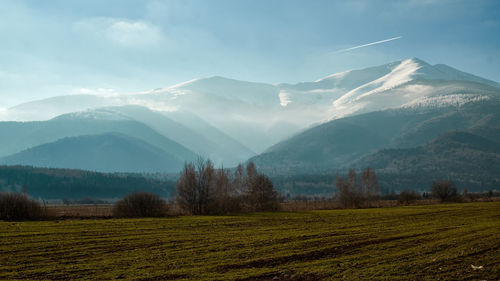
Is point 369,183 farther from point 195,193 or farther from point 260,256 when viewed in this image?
point 260,256

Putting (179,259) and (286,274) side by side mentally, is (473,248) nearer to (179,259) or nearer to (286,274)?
(286,274)

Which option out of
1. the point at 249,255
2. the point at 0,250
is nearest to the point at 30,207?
the point at 0,250

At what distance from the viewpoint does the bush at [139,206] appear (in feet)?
251

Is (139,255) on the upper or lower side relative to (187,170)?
lower

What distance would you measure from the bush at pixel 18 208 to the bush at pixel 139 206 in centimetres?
1245

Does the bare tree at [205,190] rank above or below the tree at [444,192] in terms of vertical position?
above

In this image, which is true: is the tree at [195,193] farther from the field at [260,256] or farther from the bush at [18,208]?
the field at [260,256]

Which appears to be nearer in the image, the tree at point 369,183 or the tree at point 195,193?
the tree at point 195,193

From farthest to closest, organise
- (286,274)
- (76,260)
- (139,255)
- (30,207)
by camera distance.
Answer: (30,207) < (139,255) < (76,260) < (286,274)

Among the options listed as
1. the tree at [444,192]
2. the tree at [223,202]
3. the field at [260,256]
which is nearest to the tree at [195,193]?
the tree at [223,202]

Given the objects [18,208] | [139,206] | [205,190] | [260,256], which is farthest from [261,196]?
[260,256]

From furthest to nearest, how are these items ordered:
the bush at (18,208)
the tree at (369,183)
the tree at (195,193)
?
the tree at (369,183)
the tree at (195,193)
the bush at (18,208)

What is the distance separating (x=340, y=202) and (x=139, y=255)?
316 ft

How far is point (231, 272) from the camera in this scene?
2283 cm
